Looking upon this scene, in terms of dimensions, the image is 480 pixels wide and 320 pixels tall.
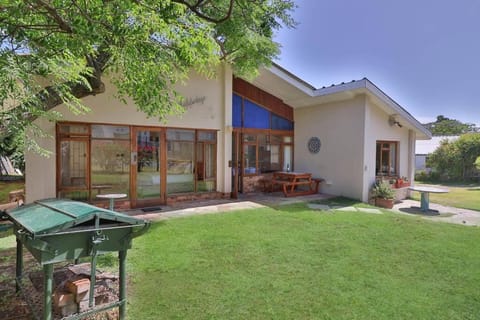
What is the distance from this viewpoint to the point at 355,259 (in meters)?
5.04

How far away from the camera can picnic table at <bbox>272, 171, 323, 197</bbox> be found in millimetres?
11711

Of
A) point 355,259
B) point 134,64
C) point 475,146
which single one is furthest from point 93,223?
point 475,146

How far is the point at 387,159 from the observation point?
43.4 feet

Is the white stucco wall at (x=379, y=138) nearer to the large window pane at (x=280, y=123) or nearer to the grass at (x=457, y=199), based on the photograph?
the grass at (x=457, y=199)

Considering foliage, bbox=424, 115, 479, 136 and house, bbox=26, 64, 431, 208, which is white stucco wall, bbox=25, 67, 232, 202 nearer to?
house, bbox=26, 64, 431, 208

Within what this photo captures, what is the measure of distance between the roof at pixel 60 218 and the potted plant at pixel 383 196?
10371 mm

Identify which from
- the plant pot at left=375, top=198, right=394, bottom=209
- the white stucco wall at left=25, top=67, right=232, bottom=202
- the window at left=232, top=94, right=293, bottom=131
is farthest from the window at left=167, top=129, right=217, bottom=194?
the plant pot at left=375, top=198, right=394, bottom=209

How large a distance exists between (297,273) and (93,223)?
3.09m

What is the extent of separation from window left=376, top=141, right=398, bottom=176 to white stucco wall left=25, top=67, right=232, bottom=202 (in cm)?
723

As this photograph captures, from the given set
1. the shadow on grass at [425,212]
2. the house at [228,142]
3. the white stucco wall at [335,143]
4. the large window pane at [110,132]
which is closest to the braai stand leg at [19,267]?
the house at [228,142]

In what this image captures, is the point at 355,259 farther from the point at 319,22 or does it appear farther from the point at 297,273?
the point at 319,22

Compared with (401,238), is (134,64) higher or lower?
higher

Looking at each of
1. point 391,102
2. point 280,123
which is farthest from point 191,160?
point 391,102

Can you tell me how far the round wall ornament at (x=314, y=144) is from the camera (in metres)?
12.4
